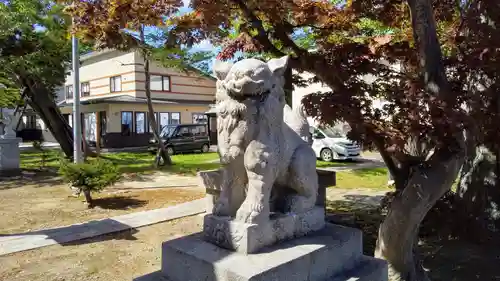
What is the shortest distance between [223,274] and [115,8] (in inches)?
141

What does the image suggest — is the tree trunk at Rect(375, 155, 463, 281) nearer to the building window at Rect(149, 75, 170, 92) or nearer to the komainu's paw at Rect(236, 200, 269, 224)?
the komainu's paw at Rect(236, 200, 269, 224)

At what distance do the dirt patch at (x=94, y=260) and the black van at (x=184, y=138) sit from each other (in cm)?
1251

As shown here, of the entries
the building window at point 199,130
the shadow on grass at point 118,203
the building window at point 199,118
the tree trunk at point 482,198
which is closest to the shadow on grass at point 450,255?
the tree trunk at point 482,198

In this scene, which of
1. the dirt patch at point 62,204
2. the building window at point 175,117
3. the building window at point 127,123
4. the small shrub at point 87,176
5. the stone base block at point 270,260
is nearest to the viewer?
the stone base block at point 270,260

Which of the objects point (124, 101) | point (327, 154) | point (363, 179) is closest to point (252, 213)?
point (363, 179)

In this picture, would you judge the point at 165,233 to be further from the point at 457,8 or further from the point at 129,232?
the point at 457,8

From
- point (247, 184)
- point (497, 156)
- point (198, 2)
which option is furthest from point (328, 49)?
point (497, 156)

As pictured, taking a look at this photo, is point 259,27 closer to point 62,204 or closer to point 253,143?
point 253,143

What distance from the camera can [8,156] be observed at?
11.0m

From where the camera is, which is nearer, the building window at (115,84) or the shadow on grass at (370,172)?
the shadow on grass at (370,172)

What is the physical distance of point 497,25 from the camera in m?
3.73

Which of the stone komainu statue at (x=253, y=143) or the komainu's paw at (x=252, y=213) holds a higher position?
the stone komainu statue at (x=253, y=143)

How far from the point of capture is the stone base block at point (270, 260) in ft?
6.25

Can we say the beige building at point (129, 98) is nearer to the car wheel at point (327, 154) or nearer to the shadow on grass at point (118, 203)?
the car wheel at point (327, 154)
